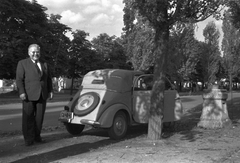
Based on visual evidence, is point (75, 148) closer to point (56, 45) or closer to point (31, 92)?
point (31, 92)

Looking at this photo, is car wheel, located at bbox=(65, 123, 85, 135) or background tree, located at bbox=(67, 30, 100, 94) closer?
car wheel, located at bbox=(65, 123, 85, 135)

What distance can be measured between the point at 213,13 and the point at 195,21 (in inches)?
17.8

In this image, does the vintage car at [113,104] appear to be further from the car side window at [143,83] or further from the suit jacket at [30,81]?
the suit jacket at [30,81]

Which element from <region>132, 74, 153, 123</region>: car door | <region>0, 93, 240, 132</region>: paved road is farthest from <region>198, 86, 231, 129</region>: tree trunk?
<region>0, 93, 240, 132</region>: paved road

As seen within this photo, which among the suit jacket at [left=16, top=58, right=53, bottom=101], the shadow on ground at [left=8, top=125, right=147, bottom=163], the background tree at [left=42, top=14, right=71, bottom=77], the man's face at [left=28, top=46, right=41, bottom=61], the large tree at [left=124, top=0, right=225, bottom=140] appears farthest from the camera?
the background tree at [left=42, top=14, right=71, bottom=77]

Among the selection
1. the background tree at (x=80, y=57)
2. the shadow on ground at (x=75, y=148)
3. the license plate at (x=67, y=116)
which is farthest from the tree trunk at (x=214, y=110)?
the background tree at (x=80, y=57)

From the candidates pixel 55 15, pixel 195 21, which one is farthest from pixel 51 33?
pixel 195 21

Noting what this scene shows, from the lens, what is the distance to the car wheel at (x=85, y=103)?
21.2 feet

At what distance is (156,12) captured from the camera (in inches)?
241

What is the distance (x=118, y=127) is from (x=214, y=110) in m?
3.13

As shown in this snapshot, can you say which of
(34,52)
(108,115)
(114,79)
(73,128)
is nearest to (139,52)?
(114,79)

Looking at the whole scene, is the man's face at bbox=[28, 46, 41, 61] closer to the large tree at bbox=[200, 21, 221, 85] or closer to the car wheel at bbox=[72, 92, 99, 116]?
the car wheel at bbox=[72, 92, 99, 116]

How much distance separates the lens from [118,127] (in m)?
6.72

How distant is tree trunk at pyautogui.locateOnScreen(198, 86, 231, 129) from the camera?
821 cm
